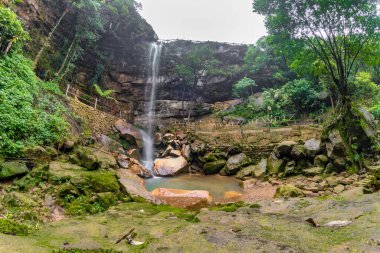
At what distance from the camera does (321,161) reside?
12578 millimetres

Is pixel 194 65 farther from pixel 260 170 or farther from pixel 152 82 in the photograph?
pixel 260 170

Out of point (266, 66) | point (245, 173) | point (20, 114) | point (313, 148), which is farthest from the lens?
point (266, 66)

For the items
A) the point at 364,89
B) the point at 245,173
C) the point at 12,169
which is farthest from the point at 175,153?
the point at 364,89

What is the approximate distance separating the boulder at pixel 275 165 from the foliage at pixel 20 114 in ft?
34.6

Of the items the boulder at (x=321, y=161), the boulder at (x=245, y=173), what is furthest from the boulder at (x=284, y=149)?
the boulder at (x=245, y=173)

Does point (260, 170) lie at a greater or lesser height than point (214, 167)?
greater

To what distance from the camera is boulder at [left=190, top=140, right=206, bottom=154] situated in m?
17.4

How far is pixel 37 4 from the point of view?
63.2ft

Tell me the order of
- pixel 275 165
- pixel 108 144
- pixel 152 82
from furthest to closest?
pixel 152 82
pixel 108 144
pixel 275 165

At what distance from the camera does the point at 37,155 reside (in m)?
7.21

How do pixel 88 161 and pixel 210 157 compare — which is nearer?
pixel 88 161

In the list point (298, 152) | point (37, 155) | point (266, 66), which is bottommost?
point (37, 155)

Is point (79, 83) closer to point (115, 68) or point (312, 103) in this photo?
point (115, 68)

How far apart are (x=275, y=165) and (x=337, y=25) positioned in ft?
25.1
